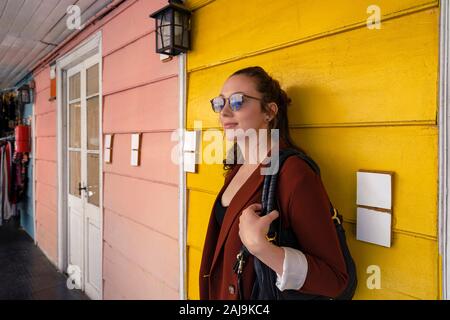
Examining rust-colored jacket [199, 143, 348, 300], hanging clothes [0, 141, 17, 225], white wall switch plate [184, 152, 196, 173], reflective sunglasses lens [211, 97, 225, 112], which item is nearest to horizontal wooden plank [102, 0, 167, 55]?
white wall switch plate [184, 152, 196, 173]

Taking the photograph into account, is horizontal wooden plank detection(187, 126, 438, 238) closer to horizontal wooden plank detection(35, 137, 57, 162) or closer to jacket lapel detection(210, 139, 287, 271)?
jacket lapel detection(210, 139, 287, 271)

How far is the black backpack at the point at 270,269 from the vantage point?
78cm

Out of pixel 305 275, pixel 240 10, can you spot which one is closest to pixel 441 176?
pixel 305 275

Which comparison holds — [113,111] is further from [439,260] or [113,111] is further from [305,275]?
[439,260]

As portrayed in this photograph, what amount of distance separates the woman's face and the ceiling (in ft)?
5.85

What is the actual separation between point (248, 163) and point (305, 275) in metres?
0.44

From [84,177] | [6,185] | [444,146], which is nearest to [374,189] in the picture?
[444,146]

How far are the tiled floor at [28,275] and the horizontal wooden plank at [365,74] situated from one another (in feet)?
9.66

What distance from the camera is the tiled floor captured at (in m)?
2.98

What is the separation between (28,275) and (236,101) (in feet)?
12.3

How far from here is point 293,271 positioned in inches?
28.2

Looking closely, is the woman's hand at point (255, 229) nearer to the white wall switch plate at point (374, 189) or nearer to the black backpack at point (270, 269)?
the black backpack at point (270, 269)

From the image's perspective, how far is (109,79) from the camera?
234 cm

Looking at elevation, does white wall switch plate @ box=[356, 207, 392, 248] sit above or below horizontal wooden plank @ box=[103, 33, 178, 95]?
below
